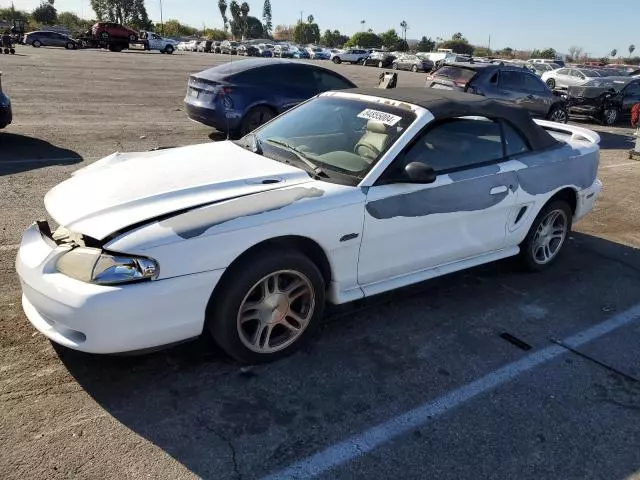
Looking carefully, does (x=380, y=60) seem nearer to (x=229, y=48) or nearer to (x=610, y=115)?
(x=229, y=48)

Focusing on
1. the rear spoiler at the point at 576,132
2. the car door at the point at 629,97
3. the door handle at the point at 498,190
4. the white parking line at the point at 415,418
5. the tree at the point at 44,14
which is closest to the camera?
the white parking line at the point at 415,418

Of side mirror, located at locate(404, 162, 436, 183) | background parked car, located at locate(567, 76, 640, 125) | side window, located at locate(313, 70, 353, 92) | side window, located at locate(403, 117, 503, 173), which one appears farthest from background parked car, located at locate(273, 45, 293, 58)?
side mirror, located at locate(404, 162, 436, 183)

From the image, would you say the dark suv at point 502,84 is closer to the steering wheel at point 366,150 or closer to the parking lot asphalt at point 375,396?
the parking lot asphalt at point 375,396

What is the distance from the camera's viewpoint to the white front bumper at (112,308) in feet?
8.95

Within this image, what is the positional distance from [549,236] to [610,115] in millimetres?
13742

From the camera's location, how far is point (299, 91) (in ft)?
33.6

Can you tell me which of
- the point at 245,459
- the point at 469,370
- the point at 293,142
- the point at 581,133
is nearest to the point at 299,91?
the point at 581,133

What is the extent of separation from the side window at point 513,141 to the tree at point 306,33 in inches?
5963

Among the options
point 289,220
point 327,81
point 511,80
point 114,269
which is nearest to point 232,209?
point 289,220

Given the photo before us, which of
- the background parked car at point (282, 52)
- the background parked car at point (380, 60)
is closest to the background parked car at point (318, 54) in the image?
the background parked car at point (282, 52)

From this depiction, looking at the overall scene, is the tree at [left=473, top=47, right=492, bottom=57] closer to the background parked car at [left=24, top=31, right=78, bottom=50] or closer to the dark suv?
the background parked car at [left=24, top=31, right=78, bottom=50]

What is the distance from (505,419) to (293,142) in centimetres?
237

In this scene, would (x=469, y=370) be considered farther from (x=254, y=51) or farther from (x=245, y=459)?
(x=254, y=51)

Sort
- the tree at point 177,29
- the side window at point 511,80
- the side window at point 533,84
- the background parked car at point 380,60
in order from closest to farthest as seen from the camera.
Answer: the side window at point 511,80 < the side window at point 533,84 < the background parked car at point 380,60 < the tree at point 177,29
